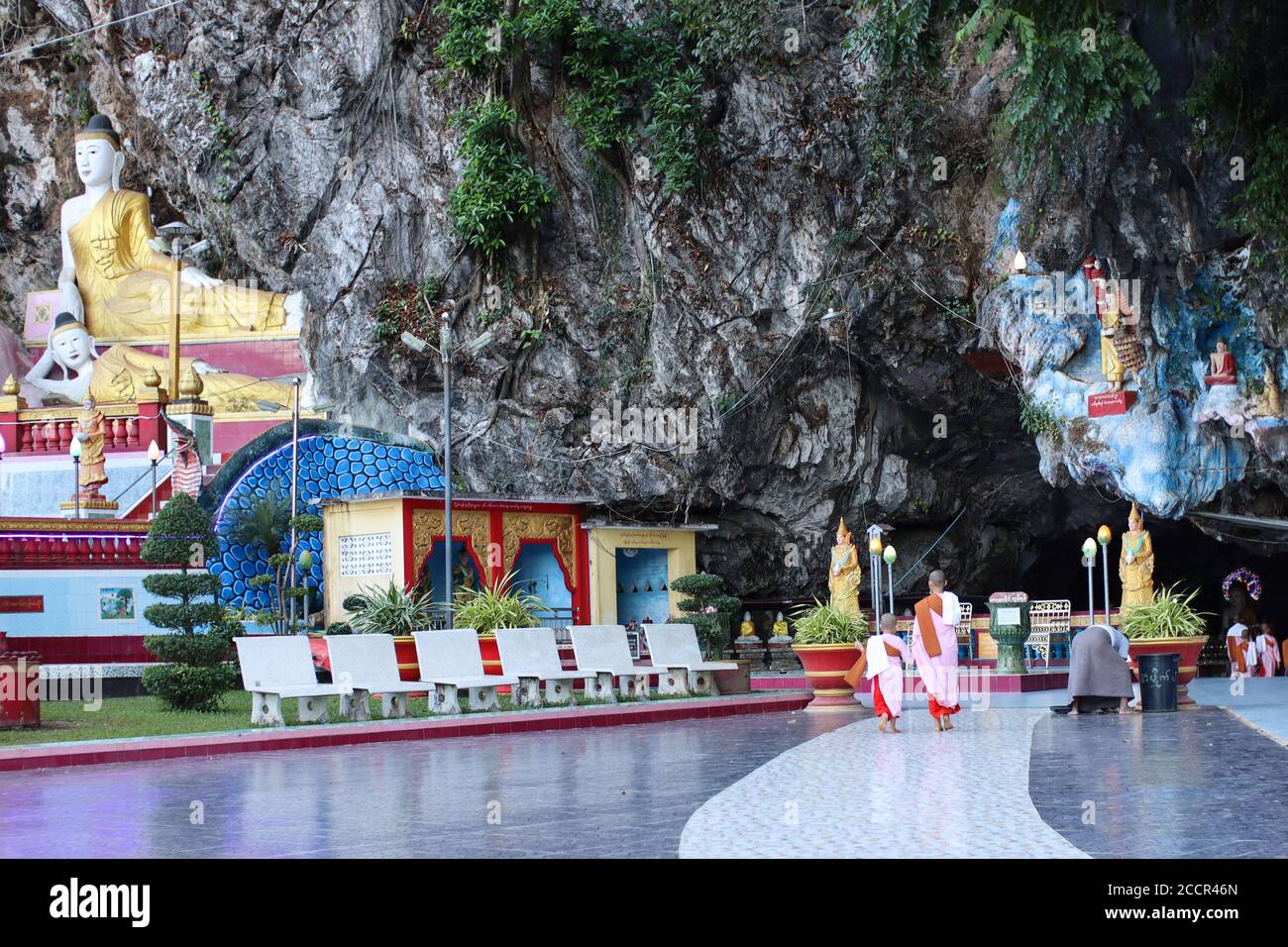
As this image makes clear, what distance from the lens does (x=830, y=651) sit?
16500 millimetres

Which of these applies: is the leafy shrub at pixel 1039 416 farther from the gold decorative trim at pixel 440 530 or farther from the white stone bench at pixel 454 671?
the white stone bench at pixel 454 671

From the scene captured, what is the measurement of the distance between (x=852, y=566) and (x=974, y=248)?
586cm

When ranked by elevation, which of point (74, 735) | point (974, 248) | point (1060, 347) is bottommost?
point (74, 735)

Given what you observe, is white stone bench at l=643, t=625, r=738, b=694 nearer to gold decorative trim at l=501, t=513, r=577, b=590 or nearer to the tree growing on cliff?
the tree growing on cliff

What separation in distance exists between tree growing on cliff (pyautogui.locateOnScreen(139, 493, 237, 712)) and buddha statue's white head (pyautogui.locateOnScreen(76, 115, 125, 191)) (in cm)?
2012

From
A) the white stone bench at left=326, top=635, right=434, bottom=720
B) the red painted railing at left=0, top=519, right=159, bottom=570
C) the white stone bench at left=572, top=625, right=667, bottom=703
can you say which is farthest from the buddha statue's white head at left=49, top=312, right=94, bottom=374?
the white stone bench at left=326, top=635, right=434, bottom=720

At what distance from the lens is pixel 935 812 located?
747 cm

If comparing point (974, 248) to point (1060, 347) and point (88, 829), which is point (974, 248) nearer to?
point (1060, 347)

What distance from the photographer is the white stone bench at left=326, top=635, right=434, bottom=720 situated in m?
14.6

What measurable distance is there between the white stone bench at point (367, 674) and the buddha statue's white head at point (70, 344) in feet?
66.2

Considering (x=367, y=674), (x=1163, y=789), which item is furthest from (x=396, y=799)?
(x=367, y=674)

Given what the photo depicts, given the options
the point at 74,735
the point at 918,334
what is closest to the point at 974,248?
the point at 918,334

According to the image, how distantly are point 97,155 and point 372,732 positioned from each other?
956 inches

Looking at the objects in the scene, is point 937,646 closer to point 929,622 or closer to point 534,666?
point 929,622
